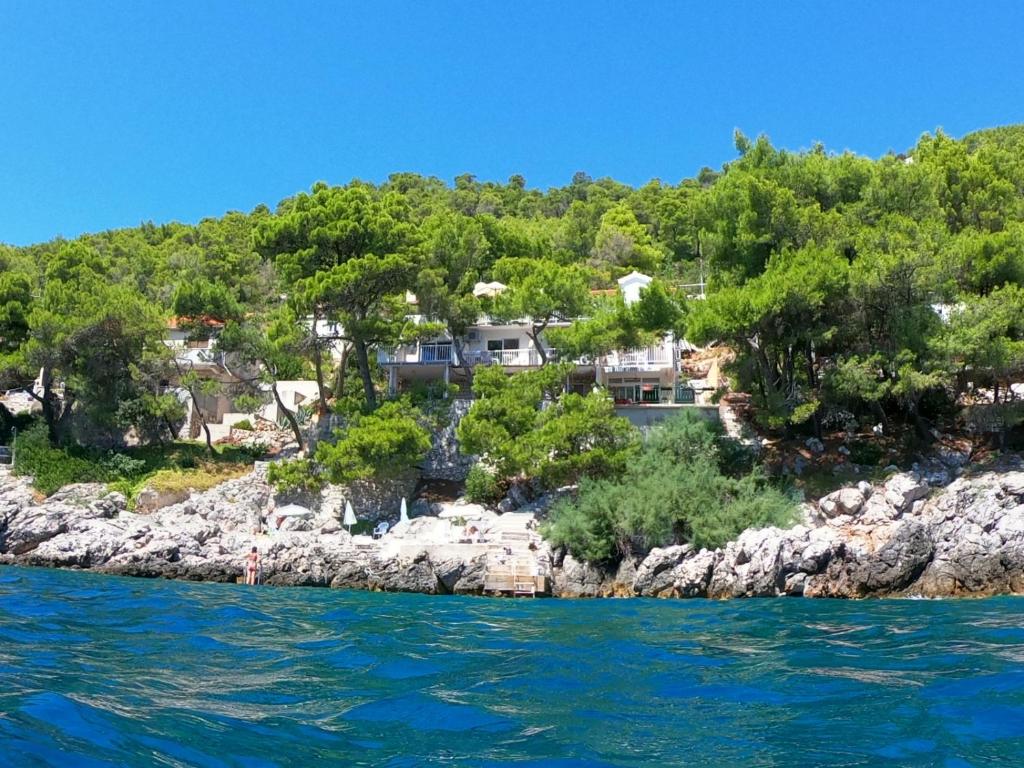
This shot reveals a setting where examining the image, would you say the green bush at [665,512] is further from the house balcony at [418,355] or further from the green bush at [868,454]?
the house balcony at [418,355]

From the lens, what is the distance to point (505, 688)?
828cm

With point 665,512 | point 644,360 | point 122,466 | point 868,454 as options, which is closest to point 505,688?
point 665,512

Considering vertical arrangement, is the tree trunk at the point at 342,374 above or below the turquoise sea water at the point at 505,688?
above

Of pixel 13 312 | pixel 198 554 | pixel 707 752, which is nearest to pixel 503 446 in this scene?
pixel 198 554

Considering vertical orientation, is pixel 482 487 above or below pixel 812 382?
below

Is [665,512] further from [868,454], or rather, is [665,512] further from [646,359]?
[646,359]

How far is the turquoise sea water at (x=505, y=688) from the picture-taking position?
5918mm

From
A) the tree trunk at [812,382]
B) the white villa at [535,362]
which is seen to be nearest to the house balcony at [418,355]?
the white villa at [535,362]

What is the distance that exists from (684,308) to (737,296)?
3.16 meters

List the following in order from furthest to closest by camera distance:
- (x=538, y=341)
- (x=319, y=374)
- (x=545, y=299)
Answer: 1. (x=319, y=374)
2. (x=538, y=341)
3. (x=545, y=299)

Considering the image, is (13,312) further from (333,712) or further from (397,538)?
(333,712)

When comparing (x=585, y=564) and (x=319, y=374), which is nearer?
(x=585, y=564)

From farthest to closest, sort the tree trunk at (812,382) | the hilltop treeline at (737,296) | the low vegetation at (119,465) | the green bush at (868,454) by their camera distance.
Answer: the low vegetation at (119,465), the tree trunk at (812,382), the green bush at (868,454), the hilltop treeline at (737,296)

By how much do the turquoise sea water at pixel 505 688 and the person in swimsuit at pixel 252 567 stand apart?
7015mm
